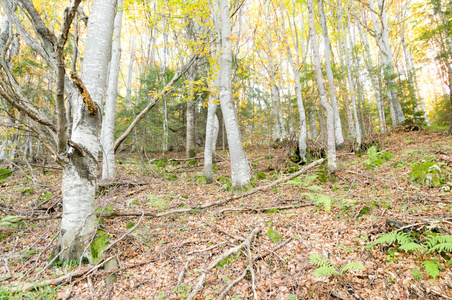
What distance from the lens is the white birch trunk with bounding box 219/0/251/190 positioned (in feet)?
19.4

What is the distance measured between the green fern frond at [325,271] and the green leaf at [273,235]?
90cm

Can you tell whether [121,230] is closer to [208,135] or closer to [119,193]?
[119,193]

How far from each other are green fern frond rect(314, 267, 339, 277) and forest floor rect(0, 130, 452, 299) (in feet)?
0.04

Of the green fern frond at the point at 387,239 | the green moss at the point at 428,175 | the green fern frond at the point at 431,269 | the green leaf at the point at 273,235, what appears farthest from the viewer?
the green moss at the point at 428,175

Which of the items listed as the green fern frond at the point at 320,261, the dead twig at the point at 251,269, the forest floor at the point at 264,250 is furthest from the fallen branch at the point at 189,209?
the green fern frond at the point at 320,261

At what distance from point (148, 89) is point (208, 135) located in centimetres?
686

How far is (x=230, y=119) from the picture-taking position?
6039mm

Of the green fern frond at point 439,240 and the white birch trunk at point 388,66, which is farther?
Result: the white birch trunk at point 388,66

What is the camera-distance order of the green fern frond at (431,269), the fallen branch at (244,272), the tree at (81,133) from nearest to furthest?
the green fern frond at (431,269) < the fallen branch at (244,272) < the tree at (81,133)

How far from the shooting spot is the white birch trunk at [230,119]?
5.91 meters

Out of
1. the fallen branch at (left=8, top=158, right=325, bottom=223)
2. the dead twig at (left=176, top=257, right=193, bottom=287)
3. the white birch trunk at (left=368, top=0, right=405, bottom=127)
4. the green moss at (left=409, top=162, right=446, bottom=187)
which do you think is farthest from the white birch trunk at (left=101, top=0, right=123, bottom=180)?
the white birch trunk at (left=368, top=0, right=405, bottom=127)

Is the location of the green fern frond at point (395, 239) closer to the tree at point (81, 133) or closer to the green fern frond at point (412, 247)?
the green fern frond at point (412, 247)

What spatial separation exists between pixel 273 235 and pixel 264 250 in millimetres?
383

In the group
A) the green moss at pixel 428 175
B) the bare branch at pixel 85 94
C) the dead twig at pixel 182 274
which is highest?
the bare branch at pixel 85 94
